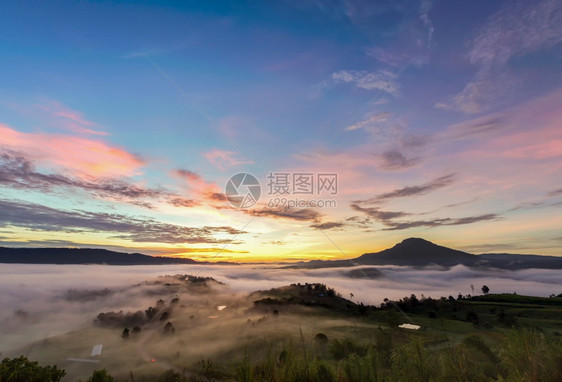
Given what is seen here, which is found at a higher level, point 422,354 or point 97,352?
point 422,354

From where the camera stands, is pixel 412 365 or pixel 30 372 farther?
pixel 30 372

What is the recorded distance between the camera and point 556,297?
14312 cm

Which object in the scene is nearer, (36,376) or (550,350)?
(550,350)

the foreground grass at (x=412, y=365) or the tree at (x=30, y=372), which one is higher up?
the foreground grass at (x=412, y=365)

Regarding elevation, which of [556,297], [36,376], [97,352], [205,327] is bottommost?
[97,352]

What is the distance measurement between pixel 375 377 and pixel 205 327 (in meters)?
212

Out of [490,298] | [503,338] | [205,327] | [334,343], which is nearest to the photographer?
[503,338]

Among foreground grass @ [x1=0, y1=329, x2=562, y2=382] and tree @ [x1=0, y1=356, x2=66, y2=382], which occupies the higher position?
foreground grass @ [x1=0, y1=329, x2=562, y2=382]

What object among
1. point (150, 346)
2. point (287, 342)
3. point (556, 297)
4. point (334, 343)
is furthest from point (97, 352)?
point (556, 297)

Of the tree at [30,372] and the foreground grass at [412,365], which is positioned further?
the tree at [30,372]

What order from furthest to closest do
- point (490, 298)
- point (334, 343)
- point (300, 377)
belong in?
point (490, 298)
point (334, 343)
point (300, 377)

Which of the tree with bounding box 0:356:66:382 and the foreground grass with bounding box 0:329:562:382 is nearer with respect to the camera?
the foreground grass with bounding box 0:329:562:382

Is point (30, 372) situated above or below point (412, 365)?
below

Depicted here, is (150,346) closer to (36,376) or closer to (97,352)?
(97,352)
